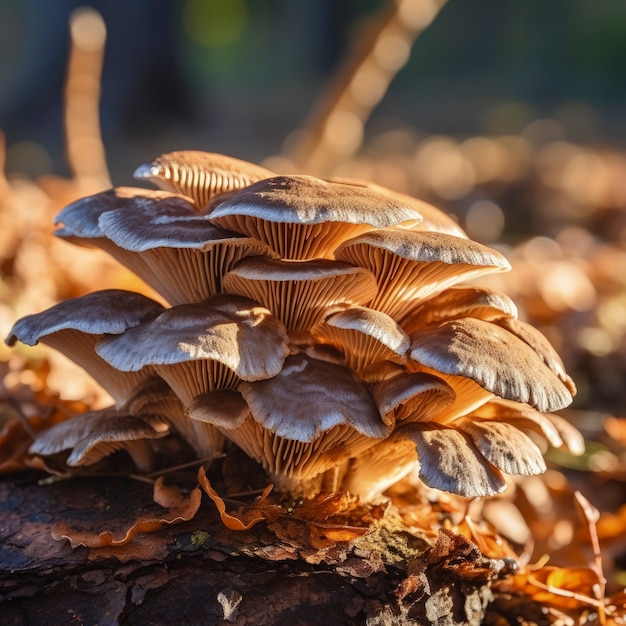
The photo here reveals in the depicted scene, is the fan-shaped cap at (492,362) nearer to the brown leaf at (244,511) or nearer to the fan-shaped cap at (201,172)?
the brown leaf at (244,511)

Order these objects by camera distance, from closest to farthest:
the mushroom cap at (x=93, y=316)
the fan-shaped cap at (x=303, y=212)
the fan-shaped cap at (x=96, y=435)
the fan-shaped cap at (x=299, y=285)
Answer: the fan-shaped cap at (x=303, y=212) → the fan-shaped cap at (x=299, y=285) → the mushroom cap at (x=93, y=316) → the fan-shaped cap at (x=96, y=435)

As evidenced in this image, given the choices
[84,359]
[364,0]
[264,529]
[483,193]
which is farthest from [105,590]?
[364,0]

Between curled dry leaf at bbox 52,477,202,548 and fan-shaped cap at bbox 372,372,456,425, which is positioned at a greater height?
fan-shaped cap at bbox 372,372,456,425

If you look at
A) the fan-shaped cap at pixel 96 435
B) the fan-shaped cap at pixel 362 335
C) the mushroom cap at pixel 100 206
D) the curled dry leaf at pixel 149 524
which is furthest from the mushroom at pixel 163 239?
the curled dry leaf at pixel 149 524

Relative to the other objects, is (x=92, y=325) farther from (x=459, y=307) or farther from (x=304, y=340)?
(x=459, y=307)

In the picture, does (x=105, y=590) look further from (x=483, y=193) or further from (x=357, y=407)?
(x=483, y=193)

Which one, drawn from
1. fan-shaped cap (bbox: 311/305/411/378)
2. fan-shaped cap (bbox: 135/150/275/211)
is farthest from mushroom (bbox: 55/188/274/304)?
fan-shaped cap (bbox: 311/305/411/378)

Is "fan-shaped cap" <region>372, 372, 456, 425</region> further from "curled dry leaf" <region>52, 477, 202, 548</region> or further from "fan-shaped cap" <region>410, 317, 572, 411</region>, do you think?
"curled dry leaf" <region>52, 477, 202, 548</region>

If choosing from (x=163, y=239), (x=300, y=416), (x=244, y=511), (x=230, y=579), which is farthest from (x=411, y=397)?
(x=163, y=239)
